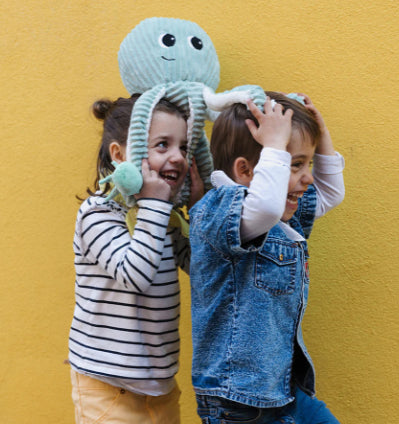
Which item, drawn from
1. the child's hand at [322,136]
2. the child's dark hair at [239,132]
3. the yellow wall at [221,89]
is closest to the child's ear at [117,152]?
the child's dark hair at [239,132]

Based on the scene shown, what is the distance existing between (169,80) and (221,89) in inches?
11.6

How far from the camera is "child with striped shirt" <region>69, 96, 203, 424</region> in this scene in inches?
47.8

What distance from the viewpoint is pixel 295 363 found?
121cm

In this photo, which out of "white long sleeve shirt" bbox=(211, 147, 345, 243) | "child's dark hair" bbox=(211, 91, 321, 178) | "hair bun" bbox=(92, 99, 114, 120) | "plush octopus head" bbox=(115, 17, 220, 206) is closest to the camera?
"white long sleeve shirt" bbox=(211, 147, 345, 243)

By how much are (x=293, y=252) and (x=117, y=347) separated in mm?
465

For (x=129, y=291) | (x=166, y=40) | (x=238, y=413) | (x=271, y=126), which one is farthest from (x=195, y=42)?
(x=238, y=413)

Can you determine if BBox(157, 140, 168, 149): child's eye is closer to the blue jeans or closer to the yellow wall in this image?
the yellow wall

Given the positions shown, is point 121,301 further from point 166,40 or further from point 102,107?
point 166,40

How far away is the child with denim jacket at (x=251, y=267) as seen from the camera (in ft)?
3.41

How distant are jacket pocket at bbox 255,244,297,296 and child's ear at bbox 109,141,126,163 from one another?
1.43 feet

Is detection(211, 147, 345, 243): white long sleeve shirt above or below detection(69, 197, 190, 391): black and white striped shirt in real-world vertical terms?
above

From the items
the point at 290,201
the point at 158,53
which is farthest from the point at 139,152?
the point at 290,201

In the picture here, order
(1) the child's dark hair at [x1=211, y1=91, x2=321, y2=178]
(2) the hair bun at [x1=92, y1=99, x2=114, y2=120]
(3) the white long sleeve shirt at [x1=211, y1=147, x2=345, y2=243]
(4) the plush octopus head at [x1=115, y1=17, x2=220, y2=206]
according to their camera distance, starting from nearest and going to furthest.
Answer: (3) the white long sleeve shirt at [x1=211, y1=147, x2=345, y2=243] → (1) the child's dark hair at [x1=211, y1=91, x2=321, y2=178] → (4) the plush octopus head at [x1=115, y1=17, x2=220, y2=206] → (2) the hair bun at [x1=92, y1=99, x2=114, y2=120]

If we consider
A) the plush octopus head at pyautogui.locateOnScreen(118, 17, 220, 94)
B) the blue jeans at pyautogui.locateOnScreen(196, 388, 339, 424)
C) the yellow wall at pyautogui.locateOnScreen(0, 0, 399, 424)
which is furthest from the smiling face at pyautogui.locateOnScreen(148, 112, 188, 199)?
the blue jeans at pyautogui.locateOnScreen(196, 388, 339, 424)
